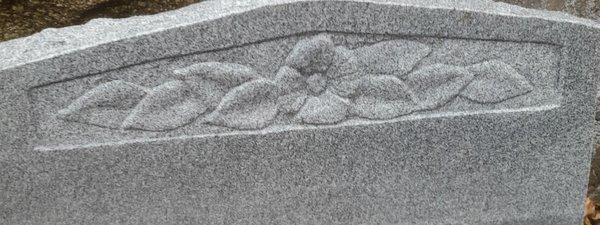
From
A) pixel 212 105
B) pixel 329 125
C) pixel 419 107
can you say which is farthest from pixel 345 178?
pixel 212 105

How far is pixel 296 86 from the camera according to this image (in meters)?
1.65

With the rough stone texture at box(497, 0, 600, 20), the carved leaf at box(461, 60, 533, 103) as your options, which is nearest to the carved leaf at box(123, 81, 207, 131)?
the carved leaf at box(461, 60, 533, 103)

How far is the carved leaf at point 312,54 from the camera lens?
159 centimetres

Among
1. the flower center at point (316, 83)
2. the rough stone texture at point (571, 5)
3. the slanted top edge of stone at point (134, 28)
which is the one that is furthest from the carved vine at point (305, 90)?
the rough stone texture at point (571, 5)

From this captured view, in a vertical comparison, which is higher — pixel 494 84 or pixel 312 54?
pixel 312 54

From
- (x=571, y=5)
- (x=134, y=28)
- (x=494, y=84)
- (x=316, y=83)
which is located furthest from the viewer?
(x=571, y=5)

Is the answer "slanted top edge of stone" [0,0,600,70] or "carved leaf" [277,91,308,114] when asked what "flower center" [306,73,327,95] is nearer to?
"carved leaf" [277,91,308,114]

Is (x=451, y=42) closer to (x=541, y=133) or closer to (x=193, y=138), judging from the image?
(x=541, y=133)

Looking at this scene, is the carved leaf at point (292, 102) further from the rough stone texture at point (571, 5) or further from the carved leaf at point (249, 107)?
the rough stone texture at point (571, 5)

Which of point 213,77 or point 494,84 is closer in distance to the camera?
point 213,77

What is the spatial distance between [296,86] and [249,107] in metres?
0.17

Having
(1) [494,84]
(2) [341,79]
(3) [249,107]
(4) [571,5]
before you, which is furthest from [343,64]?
(4) [571,5]

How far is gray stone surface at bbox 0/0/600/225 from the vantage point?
→ 60.9 inches

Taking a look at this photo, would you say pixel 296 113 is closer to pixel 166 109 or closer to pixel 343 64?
pixel 343 64
